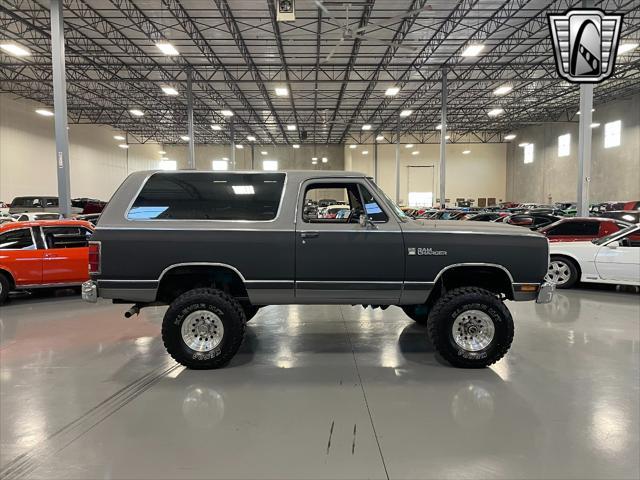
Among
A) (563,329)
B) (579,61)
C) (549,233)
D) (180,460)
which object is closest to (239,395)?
(180,460)

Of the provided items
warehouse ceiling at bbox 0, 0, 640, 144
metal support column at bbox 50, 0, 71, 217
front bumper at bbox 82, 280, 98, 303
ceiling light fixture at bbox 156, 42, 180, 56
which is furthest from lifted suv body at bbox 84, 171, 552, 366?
ceiling light fixture at bbox 156, 42, 180, 56

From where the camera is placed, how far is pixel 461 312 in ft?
15.7

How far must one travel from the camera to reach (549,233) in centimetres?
1062

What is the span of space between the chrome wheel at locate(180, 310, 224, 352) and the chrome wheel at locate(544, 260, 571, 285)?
7682mm

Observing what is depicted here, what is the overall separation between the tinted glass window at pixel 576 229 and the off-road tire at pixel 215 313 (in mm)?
8927

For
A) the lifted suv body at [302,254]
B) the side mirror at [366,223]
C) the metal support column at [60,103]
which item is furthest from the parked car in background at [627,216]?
the metal support column at [60,103]

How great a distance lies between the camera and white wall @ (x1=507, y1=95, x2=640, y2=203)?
28.6m

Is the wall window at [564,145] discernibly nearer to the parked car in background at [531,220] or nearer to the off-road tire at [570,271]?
the parked car in background at [531,220]

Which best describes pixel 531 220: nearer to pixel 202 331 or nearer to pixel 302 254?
pixel 302 254

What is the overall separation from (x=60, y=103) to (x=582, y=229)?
46.4 ft

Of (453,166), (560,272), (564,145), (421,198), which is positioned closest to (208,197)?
(560,272)

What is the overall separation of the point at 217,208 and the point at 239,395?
204 centimetres

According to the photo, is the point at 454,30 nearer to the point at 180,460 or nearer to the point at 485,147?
the point at 180,460

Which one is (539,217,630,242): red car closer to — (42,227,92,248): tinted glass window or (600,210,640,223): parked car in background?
(600,210,640,223): parked car in background
